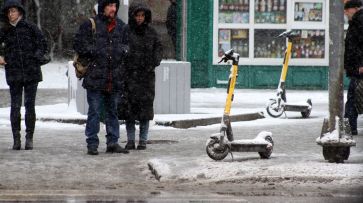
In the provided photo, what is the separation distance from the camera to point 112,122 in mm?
6906

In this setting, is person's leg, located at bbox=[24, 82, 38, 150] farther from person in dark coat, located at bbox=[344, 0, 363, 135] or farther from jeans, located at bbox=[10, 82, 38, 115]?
person in dark coat, located at bbox=[344, 0, 363, 135]

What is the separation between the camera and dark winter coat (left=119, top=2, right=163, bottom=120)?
7023 millimetres

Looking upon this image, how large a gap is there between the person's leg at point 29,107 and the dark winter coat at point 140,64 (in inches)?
43.5

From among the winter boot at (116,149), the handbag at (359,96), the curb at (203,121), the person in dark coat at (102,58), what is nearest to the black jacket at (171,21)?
the curb at (203,121)

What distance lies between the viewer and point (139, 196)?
4398mm

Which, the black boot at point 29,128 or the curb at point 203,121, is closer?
the black boot at point 29,128

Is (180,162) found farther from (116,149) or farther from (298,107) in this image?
(298,107)

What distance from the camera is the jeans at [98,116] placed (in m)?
6.72

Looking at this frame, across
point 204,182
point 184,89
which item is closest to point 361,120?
point 184,89

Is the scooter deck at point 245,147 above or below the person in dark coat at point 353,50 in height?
below

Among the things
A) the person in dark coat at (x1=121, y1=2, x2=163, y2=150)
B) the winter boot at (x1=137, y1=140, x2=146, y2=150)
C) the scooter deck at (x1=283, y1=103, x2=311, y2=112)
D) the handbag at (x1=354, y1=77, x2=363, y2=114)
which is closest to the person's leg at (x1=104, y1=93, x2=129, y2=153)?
the person in dark coat at (x1=121, y1=2, x2=163, y2=150)

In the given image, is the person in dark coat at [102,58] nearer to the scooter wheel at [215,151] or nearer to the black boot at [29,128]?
the black boot at [29,128]

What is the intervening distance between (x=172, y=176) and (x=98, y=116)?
1943 mm

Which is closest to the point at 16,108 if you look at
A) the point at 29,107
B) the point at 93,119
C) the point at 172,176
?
the point at 29,107
